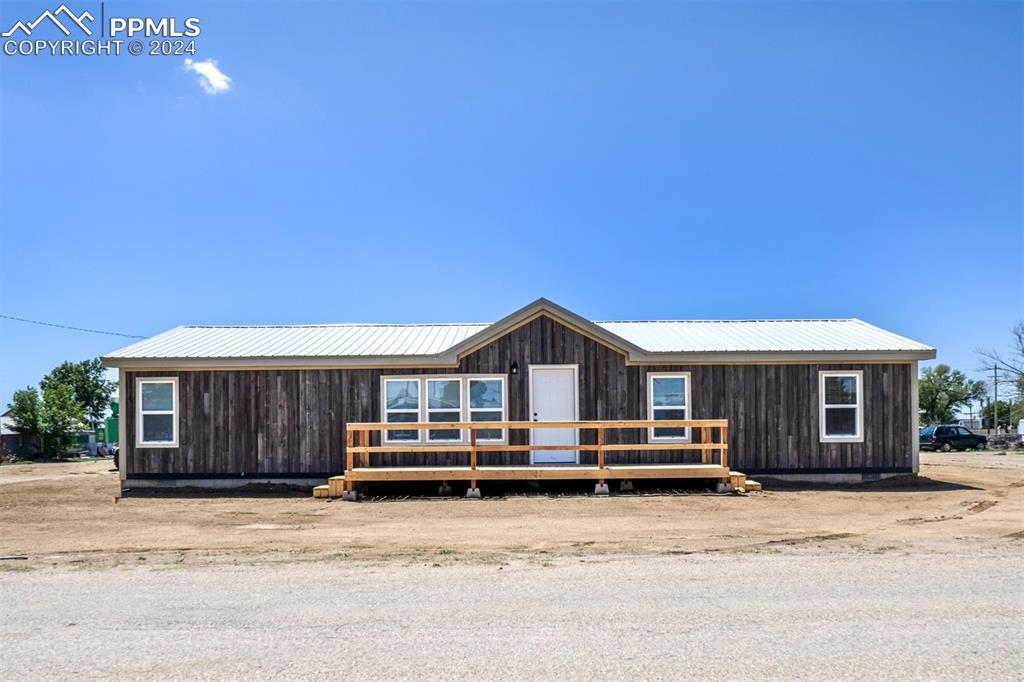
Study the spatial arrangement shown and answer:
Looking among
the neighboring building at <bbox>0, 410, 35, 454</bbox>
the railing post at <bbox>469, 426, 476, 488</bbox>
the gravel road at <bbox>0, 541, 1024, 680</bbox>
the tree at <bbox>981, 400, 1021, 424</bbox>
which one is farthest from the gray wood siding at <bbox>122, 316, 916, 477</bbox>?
the tree at <bbox>981, 400, 1021, 424</bbox>

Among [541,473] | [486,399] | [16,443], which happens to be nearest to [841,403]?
[541,473]

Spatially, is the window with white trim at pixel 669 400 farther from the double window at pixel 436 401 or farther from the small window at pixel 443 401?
the small window at pixel 443 401

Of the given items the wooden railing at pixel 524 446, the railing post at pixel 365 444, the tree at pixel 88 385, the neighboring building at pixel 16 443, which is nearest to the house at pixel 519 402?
the wooden railing at pixel 524 446

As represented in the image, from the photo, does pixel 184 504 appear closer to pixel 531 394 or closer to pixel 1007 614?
pixel 531 394

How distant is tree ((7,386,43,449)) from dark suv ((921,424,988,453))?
46922mm

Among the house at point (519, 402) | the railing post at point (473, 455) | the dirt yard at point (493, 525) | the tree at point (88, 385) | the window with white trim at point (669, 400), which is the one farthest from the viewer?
the tree at point (88, 385)

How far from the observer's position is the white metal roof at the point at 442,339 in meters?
16.1

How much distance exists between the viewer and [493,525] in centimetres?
1080

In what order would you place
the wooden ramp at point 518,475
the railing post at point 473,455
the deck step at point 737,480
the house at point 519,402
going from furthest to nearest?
the house at point 519,402 → the deck step at point 737,480 → the railing post at point 473,455 → the wooden ramp at point 518,475

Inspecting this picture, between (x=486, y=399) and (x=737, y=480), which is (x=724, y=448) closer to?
(x=737, y=480)

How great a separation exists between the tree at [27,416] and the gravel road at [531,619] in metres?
40.6

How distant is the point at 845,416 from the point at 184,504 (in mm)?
13791

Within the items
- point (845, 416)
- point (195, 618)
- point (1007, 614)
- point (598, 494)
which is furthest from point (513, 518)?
point (845, 416)

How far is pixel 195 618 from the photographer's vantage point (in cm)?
586
